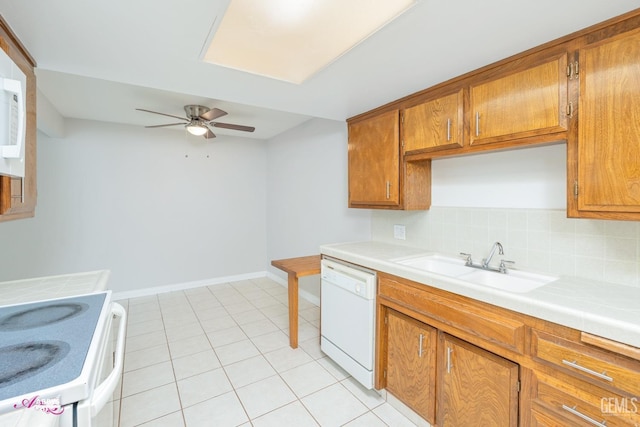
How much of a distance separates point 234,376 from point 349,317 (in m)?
1.02

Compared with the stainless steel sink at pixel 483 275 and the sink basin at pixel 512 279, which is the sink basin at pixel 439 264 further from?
the sink basin at pixel 512 279

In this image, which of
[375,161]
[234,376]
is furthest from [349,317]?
[375,161]

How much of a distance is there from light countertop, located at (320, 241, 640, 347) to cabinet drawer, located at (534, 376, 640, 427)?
0.21m

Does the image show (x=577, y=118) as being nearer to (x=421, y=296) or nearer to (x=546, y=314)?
(x=546, y=314)

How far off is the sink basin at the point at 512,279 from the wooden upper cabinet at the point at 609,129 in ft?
1.61

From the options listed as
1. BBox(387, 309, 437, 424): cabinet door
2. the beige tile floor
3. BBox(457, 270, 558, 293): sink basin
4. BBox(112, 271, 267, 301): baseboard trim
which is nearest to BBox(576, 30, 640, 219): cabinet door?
BBox(457, 270, 558, 293): sink basin

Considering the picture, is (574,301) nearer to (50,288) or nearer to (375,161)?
(375,161)

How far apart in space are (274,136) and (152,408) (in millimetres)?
3718

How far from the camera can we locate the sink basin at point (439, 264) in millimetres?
1996

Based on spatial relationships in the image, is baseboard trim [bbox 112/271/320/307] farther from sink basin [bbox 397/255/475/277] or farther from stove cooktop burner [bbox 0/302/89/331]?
stove cooktop burner [bbox 0/302/89/331]

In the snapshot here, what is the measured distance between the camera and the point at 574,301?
1.17m

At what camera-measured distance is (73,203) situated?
3578 mm

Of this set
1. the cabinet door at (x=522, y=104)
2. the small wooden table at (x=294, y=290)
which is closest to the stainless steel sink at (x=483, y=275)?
the cabinet door at (x=522, y=104)

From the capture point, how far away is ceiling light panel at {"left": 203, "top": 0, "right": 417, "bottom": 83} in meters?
1.33
